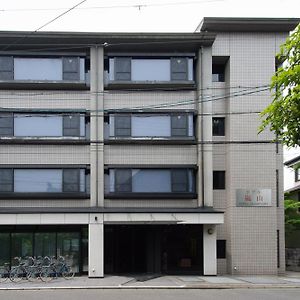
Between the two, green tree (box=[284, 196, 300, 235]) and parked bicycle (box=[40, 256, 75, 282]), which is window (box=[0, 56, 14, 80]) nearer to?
parked bicycle (box=[40, 256, 75, 282])

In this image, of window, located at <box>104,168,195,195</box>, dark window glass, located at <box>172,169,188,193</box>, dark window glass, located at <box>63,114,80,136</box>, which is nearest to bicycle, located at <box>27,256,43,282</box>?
window, located at <box>104,168,195,195</box>

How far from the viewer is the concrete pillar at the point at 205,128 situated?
2994 centimetres

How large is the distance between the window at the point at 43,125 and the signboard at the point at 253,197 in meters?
8.74

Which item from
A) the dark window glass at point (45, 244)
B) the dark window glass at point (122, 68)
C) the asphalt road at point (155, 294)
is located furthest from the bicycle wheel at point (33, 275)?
the dark window glass at point (122, 68)

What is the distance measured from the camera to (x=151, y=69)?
30.5 meters

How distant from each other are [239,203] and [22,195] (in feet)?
36.7

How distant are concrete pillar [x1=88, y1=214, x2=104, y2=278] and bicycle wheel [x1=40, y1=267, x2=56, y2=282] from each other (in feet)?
5.89

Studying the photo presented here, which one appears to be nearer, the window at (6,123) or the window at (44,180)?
the window at (44,180)

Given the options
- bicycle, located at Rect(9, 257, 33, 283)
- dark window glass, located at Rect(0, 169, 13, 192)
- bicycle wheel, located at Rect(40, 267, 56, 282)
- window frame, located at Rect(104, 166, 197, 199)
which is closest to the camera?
bicycle, located at Rect(9, 257, 33, 283)

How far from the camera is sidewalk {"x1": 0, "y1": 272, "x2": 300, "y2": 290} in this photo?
23875mm

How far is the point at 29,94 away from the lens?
30062mm

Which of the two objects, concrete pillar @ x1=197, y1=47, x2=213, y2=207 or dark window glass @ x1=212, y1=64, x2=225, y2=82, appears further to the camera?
dark window glass @ x1=212, y1=64, x2=225, y2=82

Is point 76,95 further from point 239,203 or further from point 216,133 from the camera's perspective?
point 239,203

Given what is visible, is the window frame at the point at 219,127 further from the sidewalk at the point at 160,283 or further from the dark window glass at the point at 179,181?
the sidewalk at the point at 160,283
